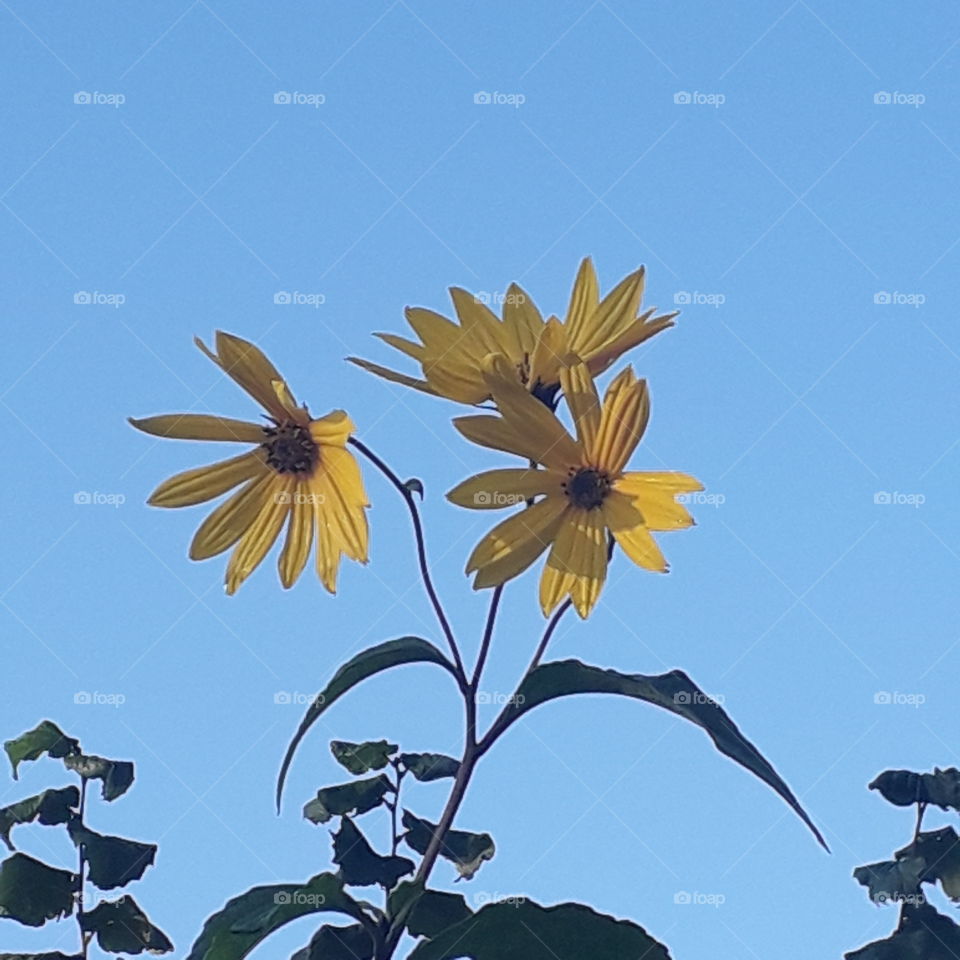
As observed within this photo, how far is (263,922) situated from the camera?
1.56m

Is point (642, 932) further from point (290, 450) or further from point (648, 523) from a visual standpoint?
point (290, 450)

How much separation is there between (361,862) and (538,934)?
0.32 meters

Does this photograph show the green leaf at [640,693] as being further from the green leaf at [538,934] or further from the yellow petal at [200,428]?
the yellow petal at [200,428]

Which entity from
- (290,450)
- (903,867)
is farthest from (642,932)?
(290,450)

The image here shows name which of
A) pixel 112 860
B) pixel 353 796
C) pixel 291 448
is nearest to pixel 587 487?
pixel 291 448

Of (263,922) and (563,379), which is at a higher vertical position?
(563,379)

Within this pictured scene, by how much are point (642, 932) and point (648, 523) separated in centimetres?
44

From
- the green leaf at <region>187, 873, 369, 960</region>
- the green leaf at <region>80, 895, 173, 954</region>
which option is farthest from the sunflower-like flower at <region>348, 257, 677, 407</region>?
the green leaf at <region>80, 895, 173, 954</region>

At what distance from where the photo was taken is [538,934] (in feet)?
4.79

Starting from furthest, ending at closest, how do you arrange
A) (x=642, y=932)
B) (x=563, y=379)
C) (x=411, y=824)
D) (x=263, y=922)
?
1. (x=411, y=824)
2. (x=563, y=379)
3. (x=263, y=922)
4. (x=642, y=932)

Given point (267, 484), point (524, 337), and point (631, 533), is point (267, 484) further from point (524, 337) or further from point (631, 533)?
point (631, 533)

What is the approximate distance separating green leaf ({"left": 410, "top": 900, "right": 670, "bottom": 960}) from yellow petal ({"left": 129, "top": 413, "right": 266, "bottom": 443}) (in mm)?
685

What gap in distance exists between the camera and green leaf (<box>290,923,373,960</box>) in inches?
63.0

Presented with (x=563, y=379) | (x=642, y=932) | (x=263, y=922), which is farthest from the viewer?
(x=563, y=379)
